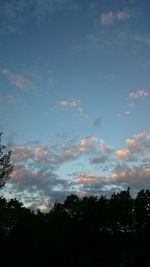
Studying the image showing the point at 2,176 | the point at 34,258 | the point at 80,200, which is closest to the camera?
the point at 2,176

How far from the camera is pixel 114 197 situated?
9438 centimetres

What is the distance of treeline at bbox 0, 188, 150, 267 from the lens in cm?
8162

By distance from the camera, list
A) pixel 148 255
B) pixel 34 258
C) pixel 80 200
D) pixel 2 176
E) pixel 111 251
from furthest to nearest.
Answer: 1. pixel 80 200
2. pixel 34 258
3. pixel 111 251
4. pixel 148 255
5. pixel 2 176

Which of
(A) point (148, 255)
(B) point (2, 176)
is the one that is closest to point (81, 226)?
(A) point (148, 255)

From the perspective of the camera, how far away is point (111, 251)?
273ft

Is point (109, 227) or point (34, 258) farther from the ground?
point (109, 227)

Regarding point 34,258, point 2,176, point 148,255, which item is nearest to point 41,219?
point 34,258

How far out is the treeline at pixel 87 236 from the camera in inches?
3214

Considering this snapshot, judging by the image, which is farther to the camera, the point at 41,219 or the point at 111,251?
the point at 41,219

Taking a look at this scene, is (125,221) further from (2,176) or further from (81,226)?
(2,176)

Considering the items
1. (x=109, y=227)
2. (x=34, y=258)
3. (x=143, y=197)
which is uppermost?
(x=143, y=197)

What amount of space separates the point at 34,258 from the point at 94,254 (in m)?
15.0

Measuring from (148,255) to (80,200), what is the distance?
30.6 meters

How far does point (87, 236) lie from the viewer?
86688mm
